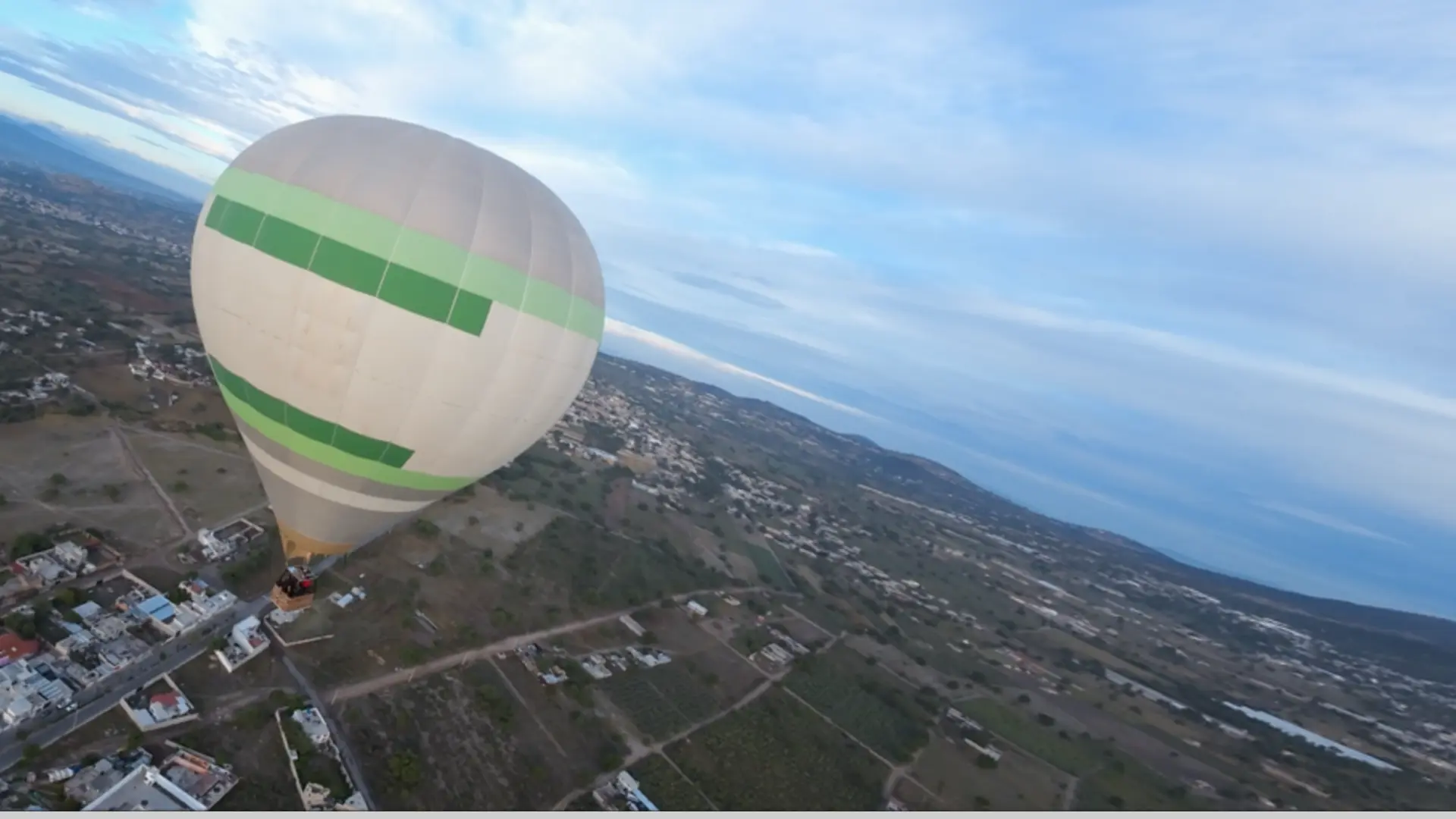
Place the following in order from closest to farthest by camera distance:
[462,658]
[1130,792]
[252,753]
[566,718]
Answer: [252,753] < [566,718] < [462,658] < [1130,792]

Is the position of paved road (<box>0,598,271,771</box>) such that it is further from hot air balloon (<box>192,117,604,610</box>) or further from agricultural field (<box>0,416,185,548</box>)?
hot air balloon (<box>192,117,604,610</box>)

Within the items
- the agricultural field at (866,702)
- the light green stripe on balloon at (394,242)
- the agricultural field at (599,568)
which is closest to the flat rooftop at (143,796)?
the light green stripe on balloon at (394,242)

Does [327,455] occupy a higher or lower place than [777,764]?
higher

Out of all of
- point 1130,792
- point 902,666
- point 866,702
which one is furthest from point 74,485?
point 1130,792

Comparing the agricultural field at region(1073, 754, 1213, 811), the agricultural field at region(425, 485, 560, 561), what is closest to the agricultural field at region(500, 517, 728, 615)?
the agricultural field at region(425, 485, 560, 561)

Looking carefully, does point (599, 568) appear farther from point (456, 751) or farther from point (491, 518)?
point (456, 751)

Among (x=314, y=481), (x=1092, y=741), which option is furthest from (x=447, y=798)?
(x=1092, y=741)
